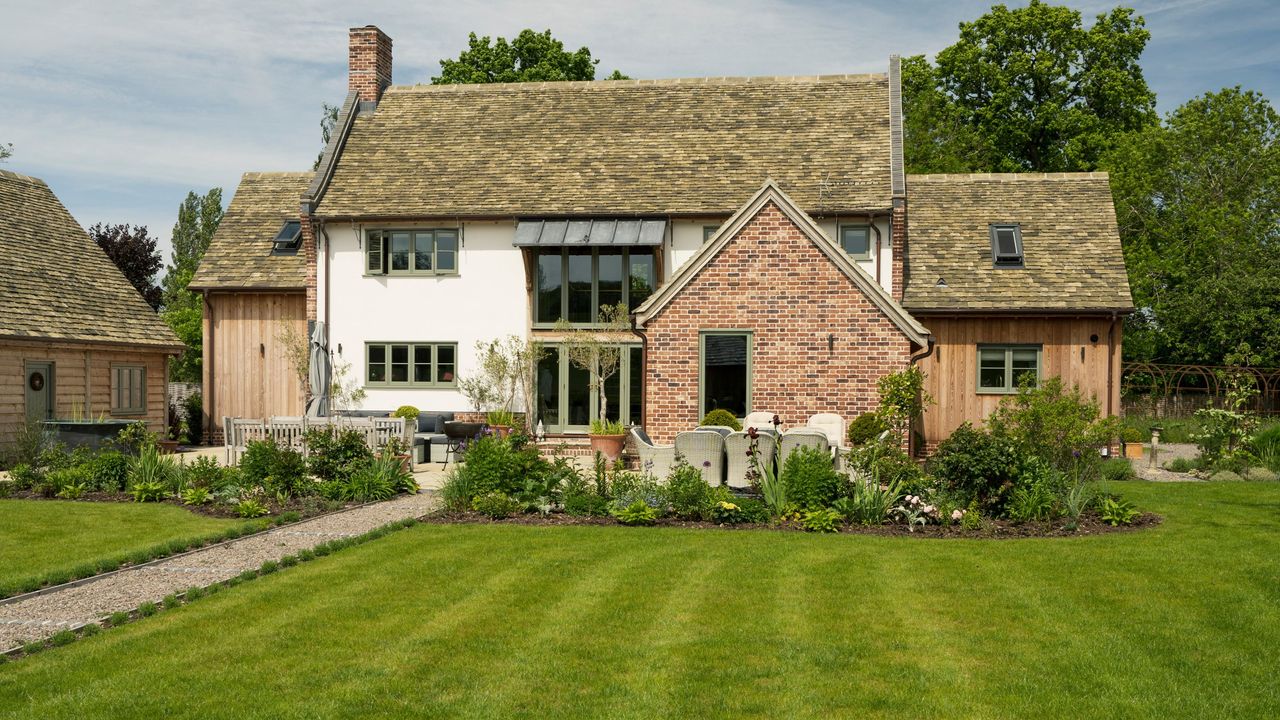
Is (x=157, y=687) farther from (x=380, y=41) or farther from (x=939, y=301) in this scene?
(x=380, y=41)

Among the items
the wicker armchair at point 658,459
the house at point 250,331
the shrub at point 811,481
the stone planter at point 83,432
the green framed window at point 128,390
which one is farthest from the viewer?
the house at point 250,331

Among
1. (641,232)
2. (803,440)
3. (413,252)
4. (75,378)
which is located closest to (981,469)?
(803,440)

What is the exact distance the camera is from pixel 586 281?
2620cm

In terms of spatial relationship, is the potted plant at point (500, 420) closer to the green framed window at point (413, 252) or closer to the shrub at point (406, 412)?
the shrub at point (406, 412)

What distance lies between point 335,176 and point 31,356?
790 centimetres

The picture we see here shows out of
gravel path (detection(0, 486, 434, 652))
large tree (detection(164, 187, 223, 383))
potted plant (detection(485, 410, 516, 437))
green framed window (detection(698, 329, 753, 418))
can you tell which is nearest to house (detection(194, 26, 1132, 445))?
potted plant (detection(485, 410, 516, 437))

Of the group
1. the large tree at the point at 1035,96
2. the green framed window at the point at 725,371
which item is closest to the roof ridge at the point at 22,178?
the green framed window at the point at 725,371

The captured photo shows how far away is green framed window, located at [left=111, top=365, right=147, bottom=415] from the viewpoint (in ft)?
87.9

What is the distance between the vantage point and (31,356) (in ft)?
78.6

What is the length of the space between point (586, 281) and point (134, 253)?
25303mm

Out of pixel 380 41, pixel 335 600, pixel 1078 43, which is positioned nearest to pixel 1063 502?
pixel 335 600

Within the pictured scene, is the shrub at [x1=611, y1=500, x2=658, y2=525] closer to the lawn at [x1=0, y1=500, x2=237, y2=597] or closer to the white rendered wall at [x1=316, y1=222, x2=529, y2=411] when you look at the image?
the lawn at [x1=0, y1=500, x2=237, y2=597]

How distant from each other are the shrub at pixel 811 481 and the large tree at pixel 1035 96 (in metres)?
30.8

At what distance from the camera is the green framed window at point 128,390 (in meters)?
26.8
